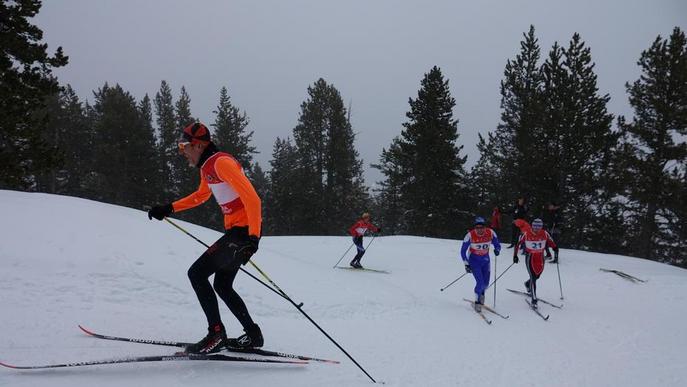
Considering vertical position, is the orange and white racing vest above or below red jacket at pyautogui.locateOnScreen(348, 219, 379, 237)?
above

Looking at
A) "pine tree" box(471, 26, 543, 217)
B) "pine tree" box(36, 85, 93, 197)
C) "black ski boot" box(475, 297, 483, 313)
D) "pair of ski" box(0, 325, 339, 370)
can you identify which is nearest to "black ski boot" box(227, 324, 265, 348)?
"pair of ski" box(0, 325, 339, 370)

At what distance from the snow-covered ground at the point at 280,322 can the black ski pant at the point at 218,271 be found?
62 cm

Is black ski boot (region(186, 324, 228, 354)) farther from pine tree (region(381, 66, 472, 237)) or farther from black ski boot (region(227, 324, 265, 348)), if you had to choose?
pine tree (region(381, 66, 472, 237))

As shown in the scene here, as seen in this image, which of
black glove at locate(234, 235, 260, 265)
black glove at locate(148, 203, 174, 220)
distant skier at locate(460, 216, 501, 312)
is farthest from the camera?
distant skier at locate(460, 216, 501, 312)

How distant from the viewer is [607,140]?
70.1ft

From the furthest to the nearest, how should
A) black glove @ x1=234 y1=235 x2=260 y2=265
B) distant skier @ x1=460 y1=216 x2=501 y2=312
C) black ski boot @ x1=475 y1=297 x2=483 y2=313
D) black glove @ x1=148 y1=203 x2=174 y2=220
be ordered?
distant skier @ x1=460 y1=216 x2=501 y2=312, black ski boot @ x1=475 y1=297 x2=483 y2=313, black glove @ x1=148 y1=203 x2=174 y2=220, black glove @ x1=234 y1=235 x2=260 y2=265

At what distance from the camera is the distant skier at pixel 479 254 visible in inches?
336

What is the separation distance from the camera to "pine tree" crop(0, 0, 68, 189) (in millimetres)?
12492

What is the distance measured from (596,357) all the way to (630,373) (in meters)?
0.57

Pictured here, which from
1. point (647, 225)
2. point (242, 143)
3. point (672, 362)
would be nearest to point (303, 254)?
point (672, 362)

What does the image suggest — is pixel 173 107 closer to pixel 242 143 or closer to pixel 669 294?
pixel 242 143

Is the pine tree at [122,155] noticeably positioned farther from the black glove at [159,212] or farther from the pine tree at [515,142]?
the black glove at [159,212]

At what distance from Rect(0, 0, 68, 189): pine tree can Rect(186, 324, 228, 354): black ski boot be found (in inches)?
511

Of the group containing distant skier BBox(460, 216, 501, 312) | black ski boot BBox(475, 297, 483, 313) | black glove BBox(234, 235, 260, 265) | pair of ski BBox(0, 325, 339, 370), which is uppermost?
black glove BBox(234, 235, 260, 265)
